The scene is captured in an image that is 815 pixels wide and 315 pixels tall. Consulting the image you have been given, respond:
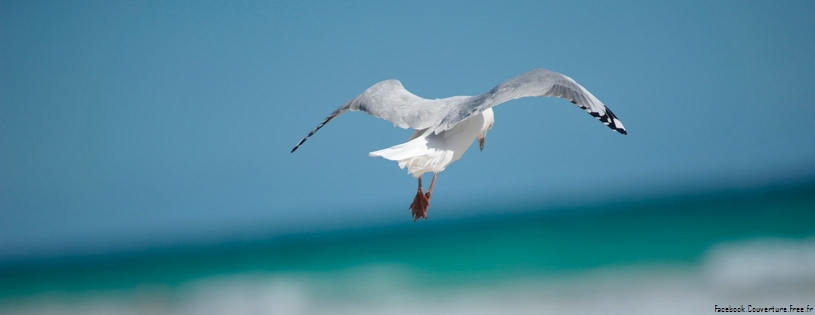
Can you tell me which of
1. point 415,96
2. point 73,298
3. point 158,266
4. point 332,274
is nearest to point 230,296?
point 332,274

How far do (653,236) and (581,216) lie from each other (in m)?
4.30

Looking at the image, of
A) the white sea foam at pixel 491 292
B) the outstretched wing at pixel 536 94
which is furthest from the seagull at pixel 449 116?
the white sea foam at pixel 491 292

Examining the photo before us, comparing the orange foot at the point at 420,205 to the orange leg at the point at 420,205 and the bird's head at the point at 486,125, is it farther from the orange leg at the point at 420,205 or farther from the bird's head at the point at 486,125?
the bird's head at the point at 486,125

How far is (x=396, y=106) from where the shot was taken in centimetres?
570

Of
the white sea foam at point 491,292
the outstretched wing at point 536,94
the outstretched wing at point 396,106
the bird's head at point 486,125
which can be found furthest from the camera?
the white sea foam at point 491,292

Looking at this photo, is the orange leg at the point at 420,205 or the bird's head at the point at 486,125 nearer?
the orange leg at the point at 420,205

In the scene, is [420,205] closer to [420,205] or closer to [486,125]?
[420,205]

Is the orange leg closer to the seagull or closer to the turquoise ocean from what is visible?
the seagull

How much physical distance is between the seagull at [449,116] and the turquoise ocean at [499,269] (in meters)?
3.36

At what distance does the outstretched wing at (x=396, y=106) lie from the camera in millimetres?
5363

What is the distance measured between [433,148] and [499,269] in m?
6.39

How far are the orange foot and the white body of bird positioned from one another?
0.82 feet

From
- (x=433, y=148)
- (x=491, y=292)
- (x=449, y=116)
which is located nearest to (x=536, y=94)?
(x=449, y=116)

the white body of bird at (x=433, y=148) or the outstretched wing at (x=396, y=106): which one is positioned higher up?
the outstretched wing at (x=396, y=106)
